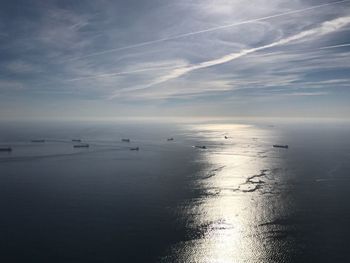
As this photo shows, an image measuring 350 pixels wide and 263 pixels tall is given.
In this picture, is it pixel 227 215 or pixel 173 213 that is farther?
pixel 227 215

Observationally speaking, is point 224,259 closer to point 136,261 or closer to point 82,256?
point 136,261

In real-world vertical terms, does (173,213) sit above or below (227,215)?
above

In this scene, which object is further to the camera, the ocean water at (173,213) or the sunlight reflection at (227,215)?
the sunlight reflection at (227,215)

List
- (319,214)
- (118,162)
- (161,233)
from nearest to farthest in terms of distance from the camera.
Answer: (161,233) < (319,214) < (118,162)

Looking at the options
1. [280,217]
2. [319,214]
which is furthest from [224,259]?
[319,214]

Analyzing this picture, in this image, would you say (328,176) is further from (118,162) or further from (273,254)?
(118,162)

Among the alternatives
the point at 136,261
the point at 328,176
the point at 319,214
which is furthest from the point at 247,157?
the point at 136,261

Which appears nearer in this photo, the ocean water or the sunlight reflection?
the ocean water

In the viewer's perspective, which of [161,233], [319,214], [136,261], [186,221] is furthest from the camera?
[319,214]

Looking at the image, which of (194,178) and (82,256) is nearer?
(82,256)
